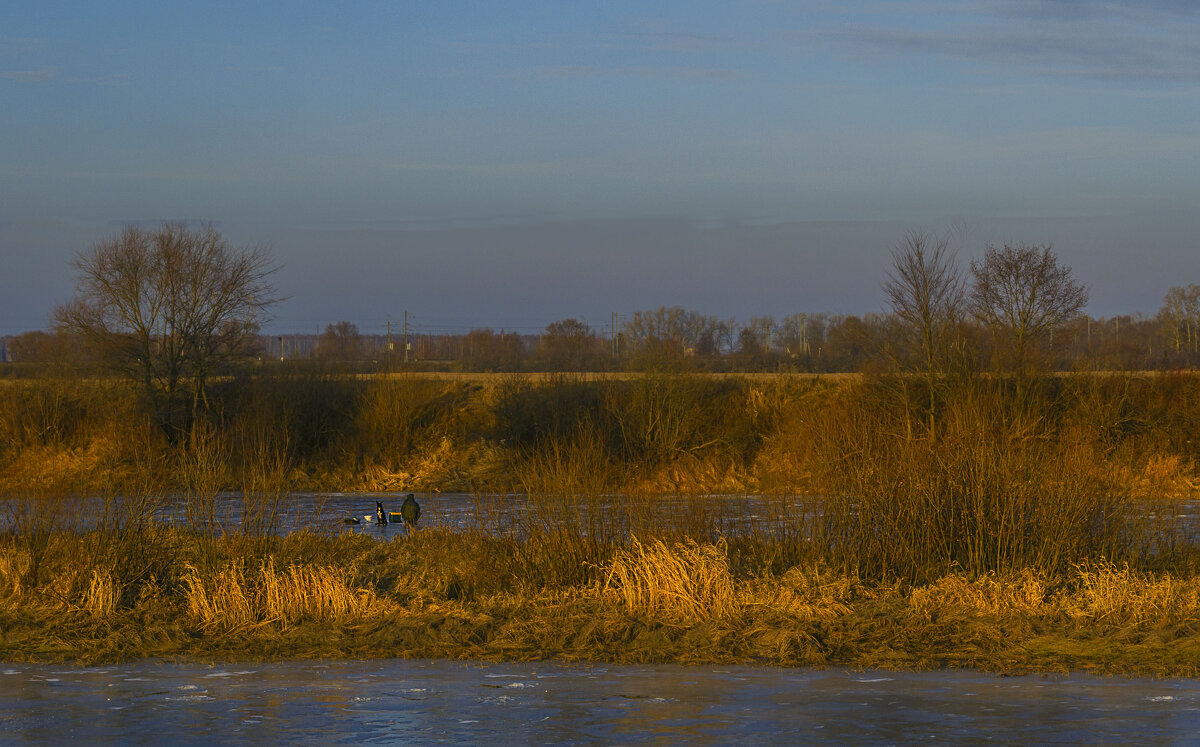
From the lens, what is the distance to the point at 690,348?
39844 mm

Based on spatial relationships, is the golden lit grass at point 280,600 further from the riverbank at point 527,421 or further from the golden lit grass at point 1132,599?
the riverbank at point 527,421

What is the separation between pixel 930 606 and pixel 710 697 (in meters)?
4.06

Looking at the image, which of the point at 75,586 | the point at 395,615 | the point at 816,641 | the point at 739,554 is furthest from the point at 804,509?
the point at 75,586

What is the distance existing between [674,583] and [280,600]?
4.04 meters

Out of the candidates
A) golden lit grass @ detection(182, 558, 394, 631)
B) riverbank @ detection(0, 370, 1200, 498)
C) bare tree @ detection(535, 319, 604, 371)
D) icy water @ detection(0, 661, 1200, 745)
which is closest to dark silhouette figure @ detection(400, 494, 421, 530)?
golden lit grass @ detection(182, 558, 394, 631)

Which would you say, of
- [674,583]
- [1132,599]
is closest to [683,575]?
[674,583]

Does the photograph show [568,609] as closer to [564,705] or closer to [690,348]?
[564,705]

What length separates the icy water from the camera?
28.8ft

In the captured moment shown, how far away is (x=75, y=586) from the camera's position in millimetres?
14219

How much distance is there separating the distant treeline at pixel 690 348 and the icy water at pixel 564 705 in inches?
941

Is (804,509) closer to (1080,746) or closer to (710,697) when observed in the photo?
(710,697)

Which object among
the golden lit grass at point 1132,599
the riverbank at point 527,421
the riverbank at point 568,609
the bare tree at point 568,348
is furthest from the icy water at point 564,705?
the bare tree at point 568,348

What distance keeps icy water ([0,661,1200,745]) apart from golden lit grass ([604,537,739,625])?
177cm

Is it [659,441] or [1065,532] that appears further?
[659,441]
